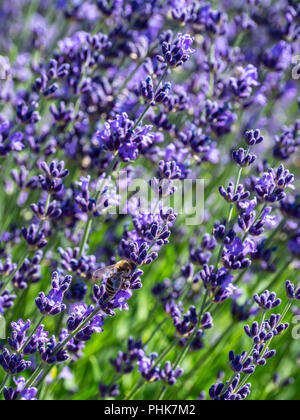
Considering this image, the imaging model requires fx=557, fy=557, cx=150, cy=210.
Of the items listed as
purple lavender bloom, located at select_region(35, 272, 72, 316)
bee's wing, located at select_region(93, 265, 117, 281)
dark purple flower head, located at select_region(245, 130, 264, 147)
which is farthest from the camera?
dark purple flower head, located at select_region(245, 130, 264, 147)

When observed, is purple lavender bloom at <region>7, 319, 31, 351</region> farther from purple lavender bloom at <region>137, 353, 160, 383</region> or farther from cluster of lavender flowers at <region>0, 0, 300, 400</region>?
purple lavender bloom at <region>137, 353, 160, 383</region>

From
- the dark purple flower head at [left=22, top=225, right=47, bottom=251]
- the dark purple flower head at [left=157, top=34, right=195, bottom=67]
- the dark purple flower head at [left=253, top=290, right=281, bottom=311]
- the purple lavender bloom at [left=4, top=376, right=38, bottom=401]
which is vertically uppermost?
the dark purple flower head at [left=157, top=34, right=195, bottom=67]

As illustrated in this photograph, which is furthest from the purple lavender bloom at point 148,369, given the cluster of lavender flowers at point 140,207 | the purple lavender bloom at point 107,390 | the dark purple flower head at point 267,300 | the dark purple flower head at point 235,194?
the dark purple flower head at point 235,194

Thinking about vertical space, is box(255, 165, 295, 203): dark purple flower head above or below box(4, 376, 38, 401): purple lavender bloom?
above

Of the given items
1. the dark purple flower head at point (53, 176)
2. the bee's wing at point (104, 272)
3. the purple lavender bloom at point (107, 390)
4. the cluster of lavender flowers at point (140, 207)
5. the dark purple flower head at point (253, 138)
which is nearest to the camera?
the bee's wing at point (104, 272)

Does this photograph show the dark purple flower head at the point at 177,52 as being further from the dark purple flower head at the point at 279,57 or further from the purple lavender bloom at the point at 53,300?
the dark purple flower head at the point at 279,57

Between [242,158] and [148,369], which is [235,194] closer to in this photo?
[242,158]

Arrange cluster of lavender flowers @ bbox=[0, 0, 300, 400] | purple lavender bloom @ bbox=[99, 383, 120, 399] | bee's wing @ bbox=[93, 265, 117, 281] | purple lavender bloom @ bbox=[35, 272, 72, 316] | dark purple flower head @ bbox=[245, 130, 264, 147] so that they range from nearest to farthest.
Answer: purple lavender bloom @ bbox=[35, 272, 72, 316] < bee's wing @ bbox=[93, 265, 117, 281] < cluster of lavender flowers @ bbox=[0, 0, 300, 400] < dark purple flower head @ bbox=[245, 130, 264, 147] < purple lavender bloom @ bbox=[99, 383, 120, 399]

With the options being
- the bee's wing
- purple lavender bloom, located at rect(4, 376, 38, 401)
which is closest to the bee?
the bee's wing
